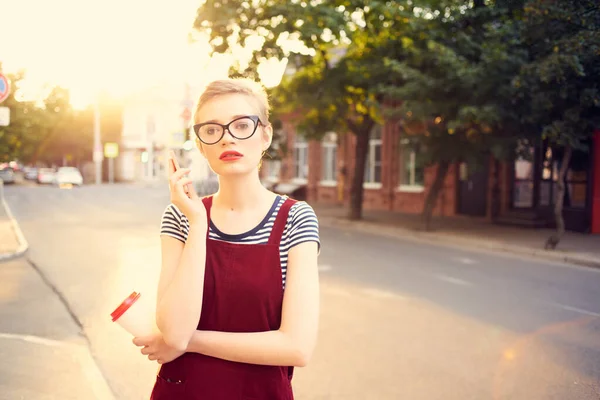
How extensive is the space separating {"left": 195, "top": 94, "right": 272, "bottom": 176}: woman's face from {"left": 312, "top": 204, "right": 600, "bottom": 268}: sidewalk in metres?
11.7

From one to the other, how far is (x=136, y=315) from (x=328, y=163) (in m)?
30.8

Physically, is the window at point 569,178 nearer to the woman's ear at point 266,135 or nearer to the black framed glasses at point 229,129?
the woman's ear at point 266,135

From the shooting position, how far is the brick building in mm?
18031

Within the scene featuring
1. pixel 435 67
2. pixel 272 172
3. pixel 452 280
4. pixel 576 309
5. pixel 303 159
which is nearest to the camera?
pixel 576 309

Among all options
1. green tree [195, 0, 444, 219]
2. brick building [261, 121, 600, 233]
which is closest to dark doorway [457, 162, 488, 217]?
brick building [261, 121, 600, 233]

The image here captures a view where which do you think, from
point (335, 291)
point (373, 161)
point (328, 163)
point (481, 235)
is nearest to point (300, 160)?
point (328, 163)

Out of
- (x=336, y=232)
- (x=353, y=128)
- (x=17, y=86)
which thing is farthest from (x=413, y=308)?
(x=17, y=86)

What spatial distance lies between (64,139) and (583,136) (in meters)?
Result: 62.9

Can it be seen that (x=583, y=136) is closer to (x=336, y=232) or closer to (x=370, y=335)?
(x=336, y=232)

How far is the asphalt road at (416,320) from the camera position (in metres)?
4.96

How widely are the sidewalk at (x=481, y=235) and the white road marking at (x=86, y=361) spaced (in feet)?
32.5

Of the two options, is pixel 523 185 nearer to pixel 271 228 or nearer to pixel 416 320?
pixel 416 320

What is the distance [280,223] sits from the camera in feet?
5.89

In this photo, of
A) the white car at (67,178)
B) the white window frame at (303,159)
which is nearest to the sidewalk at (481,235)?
the white window frame at (303,159)
